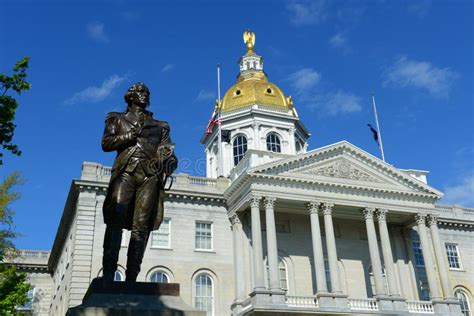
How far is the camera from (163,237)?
3662 centimetres

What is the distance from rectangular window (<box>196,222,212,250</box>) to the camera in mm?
37438

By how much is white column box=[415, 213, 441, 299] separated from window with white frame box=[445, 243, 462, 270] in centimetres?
698

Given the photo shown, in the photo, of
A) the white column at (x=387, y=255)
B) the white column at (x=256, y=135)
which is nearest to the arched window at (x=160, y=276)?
the white column at (x=387, y=255)

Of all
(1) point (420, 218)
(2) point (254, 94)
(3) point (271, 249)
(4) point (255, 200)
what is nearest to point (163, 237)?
(4) point (255, 200)

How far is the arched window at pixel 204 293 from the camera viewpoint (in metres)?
35.7

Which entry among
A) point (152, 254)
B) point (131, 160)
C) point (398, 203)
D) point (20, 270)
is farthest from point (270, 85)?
point (131, 160)

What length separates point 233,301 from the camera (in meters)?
35.7

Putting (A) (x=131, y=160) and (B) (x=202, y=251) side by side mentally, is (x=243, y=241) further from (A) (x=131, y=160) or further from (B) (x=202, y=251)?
(A) (x=131, y=160)

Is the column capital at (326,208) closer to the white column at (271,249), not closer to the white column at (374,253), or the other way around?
the white column at (374,253)

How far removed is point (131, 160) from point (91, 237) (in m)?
28.1

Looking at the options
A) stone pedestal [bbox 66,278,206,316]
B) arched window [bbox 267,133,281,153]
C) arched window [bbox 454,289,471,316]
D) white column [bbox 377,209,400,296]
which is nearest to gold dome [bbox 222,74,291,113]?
arched window [bbox 267,133,281,153]

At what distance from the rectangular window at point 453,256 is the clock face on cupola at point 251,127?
48.5 ft

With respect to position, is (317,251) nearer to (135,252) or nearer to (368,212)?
(368,212)

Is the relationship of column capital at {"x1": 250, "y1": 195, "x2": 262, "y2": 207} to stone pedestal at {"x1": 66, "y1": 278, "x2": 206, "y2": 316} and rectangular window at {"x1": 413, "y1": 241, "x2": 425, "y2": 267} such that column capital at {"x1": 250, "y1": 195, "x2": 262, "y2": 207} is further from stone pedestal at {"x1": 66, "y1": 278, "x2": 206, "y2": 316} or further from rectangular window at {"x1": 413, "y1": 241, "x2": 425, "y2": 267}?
stone pedestal at {"x1": 66, "y1": 278, "x2": 206, "y2": 316}
